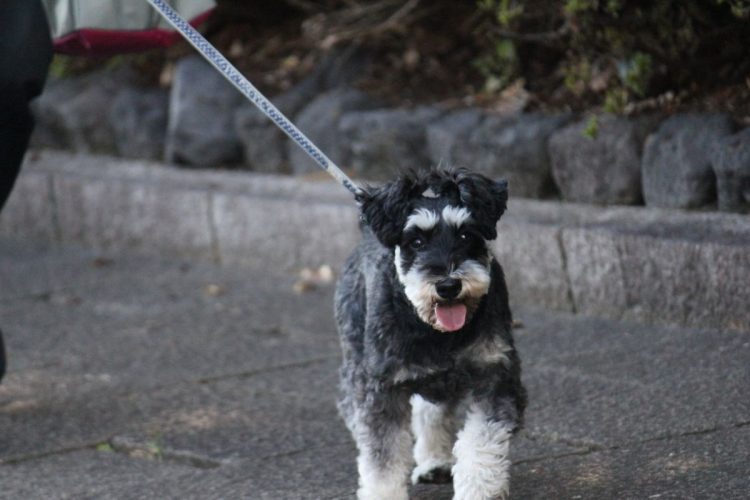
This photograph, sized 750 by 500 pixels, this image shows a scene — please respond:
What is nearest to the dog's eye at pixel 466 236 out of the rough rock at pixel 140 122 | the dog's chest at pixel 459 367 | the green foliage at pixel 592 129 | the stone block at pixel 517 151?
the dog's chest at pixel 459 367

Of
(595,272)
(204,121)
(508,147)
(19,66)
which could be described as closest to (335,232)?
(508,147)

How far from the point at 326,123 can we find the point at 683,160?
7.98 ft

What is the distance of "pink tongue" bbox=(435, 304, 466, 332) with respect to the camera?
360 cm

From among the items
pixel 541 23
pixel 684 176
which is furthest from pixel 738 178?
pixel 541 23

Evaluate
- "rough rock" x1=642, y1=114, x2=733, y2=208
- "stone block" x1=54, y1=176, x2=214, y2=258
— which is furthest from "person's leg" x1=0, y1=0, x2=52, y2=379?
"stone block" x1=54, y1=176, x2=214, y2=258

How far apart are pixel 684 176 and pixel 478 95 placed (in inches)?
69.4

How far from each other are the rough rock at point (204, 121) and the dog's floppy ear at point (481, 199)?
4.67 meters

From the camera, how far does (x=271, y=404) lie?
5191 millimetres

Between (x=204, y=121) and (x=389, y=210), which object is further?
(x=204, y=121)

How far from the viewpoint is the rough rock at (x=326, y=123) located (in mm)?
7527

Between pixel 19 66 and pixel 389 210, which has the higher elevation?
pixel 19 66

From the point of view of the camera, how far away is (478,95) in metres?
7.30

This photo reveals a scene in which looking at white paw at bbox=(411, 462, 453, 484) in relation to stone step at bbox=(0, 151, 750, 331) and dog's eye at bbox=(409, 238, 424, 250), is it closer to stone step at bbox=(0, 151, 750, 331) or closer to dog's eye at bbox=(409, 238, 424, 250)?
dog's eye at bbox=(409, 238, 424, 250)

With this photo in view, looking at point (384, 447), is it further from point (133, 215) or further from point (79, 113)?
point (79, 113)
